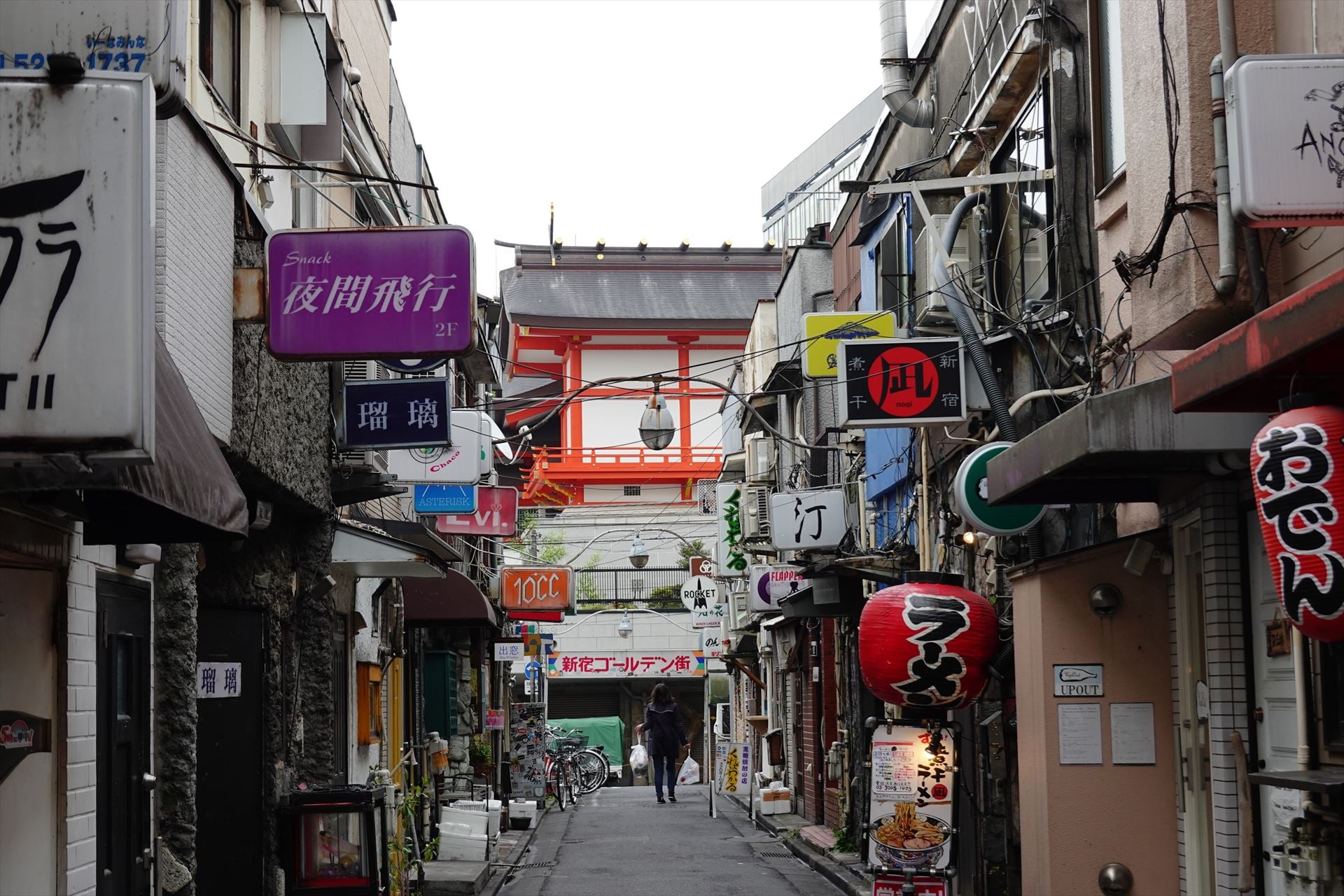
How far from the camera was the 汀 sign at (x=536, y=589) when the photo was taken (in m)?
31.9

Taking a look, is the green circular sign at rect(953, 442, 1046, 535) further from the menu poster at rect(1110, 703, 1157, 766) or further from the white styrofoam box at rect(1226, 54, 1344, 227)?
the white styrofoam box at rect(1226, 54, 1344, 227)

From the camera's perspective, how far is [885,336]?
1681cm

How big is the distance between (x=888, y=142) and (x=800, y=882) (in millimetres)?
9026

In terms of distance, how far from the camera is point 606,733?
4538cm

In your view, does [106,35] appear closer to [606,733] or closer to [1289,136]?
[1289,136]

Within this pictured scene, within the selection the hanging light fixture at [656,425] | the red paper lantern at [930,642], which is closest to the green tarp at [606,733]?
the hanging light fixture at [656,425]

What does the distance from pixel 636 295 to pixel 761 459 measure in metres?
21.5

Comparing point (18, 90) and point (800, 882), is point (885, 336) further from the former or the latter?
point (18, 90)

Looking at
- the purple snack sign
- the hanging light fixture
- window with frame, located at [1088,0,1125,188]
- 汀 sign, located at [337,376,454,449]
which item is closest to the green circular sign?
window with frame, located at [1088,0,1125,188]

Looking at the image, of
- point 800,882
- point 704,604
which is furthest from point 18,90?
point 704,604

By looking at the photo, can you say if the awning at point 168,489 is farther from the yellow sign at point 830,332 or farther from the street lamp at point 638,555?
the street lamp at point 638,555

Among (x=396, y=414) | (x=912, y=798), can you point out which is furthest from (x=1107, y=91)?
(x=396, y=414)

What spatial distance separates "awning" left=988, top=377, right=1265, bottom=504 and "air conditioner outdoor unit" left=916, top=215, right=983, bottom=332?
4760 millimetres

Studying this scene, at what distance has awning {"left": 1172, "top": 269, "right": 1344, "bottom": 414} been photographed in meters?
5.60
